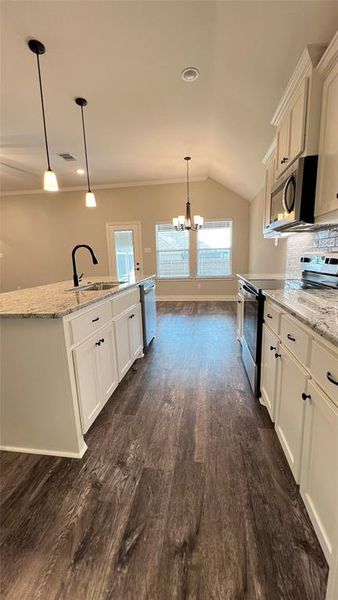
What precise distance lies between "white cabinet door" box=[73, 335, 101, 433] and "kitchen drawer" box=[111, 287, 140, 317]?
450 millimetres

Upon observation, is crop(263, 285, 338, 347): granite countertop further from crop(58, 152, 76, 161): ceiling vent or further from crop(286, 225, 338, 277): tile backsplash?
crop(58, 152, 76, 161): ceiling vent

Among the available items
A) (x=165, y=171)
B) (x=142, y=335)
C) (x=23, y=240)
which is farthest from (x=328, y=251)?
(x=23, y=240)

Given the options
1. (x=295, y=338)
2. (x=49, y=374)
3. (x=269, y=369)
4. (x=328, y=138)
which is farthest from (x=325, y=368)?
(x=49, y=374)

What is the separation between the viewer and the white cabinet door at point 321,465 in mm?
915

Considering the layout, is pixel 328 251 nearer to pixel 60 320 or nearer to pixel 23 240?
pixel 60 320

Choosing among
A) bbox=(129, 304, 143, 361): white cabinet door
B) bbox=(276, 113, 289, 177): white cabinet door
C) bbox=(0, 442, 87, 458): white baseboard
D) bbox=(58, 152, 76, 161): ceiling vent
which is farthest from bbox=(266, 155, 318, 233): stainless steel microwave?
bbox=(58, 152, 76, 161): ceiling vent

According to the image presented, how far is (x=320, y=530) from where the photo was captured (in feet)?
3.37

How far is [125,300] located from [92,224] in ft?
15.2

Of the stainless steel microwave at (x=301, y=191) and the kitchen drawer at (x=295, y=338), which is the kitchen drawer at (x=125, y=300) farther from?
the stainless steel microwave at (x=301, y=191)

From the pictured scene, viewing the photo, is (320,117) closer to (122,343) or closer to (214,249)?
(122,343)

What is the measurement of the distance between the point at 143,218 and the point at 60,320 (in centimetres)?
525

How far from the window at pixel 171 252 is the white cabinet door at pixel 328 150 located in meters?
4.74

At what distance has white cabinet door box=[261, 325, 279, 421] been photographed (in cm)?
168

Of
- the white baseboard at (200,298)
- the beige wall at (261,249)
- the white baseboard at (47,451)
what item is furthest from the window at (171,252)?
the white baseboard at (47,451)
